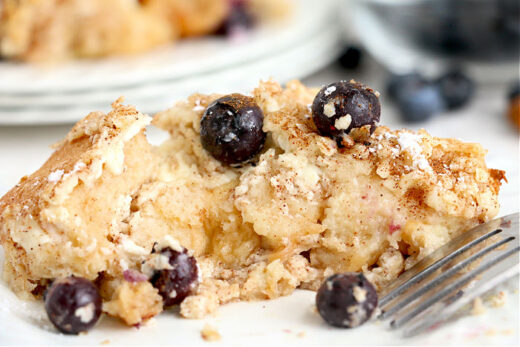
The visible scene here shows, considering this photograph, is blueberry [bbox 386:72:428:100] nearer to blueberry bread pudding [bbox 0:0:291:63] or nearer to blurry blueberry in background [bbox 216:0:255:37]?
blurry blueberry in background [bbox 216:0:255:37]

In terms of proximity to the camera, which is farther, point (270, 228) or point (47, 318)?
point (270, 228)

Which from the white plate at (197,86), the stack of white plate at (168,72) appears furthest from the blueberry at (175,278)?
the white plate at (197,86)

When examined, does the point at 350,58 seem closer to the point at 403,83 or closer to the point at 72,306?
the point at 403,83

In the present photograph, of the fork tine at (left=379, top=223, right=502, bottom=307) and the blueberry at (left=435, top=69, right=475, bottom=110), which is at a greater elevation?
the blueberry at (left=435, top=69, right=475, bottom=110)

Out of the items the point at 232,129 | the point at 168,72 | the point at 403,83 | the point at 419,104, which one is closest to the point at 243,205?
the point at 232,129

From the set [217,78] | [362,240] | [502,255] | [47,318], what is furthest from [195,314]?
[217,78]

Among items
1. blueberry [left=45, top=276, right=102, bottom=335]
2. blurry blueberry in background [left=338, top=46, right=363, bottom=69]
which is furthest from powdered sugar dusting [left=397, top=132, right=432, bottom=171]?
blurry blueberry in background [left=338, top=46, right=363, bottom=69]

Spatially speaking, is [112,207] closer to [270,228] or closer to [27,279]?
[27,279]
